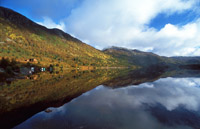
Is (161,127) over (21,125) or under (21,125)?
under

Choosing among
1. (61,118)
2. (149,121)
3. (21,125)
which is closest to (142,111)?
(149,121)

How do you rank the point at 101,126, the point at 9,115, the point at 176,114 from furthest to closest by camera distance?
the point at 176,114 < the point at 9,115 < the point at 101,126

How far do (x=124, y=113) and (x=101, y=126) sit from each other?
423 centimetres

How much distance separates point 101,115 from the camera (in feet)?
39.8

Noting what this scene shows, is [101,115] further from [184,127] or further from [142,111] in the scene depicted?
[184,127]

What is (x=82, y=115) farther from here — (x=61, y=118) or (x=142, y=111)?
(x=142, y=111)

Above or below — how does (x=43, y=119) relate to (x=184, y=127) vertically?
above

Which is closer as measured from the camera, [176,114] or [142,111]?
[176,114]

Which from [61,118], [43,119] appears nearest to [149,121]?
[61,118]

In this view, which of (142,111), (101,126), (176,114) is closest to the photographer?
(101,126)

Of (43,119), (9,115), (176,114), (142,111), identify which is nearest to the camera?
(43,119)

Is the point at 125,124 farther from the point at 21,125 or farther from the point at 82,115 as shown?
the point at 21,125

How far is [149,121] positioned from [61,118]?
30.6ft

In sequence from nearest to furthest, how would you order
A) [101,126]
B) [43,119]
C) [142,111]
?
[101,126] < [43,119] < [142,111]
